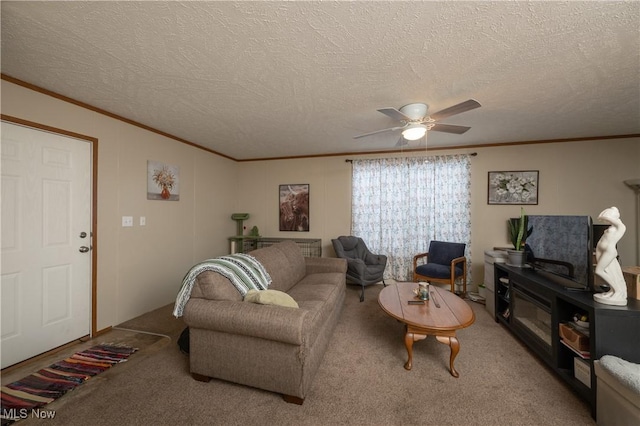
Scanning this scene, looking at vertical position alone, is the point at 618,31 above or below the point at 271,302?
above

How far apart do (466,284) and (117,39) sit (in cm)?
510

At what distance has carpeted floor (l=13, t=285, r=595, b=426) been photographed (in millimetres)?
1561

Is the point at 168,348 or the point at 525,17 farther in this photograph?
the point at 168,348

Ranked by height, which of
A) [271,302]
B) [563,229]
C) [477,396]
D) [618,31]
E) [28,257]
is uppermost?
[618,31]

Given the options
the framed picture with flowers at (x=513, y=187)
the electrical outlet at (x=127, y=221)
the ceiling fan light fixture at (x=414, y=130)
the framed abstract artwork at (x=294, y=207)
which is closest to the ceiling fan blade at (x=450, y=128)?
the ceiling fan light fixture at (x=414, y=130)

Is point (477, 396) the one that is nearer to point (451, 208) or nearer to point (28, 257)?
point (451, 208)

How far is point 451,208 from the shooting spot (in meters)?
4.27

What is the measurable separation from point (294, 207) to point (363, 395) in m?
3.61

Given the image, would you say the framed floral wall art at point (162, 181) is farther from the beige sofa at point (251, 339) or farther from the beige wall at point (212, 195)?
the beige sofa at point (251, 339)

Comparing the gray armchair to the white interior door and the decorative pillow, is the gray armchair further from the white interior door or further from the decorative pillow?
the white interior door

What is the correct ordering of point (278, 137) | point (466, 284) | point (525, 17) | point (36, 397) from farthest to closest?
point (466, 284), point (278, 137), point (36, 397), point (525, 17)

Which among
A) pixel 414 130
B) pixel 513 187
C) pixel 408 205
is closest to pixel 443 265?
pixel 408 205

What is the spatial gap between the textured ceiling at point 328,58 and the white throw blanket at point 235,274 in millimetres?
1566

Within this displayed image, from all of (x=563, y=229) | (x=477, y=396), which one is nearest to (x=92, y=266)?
(x=477, y=396)
